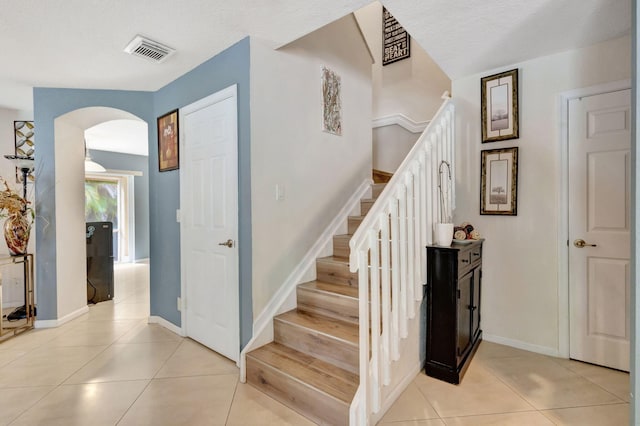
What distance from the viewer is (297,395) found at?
1851mm

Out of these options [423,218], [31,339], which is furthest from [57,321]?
[423,218]

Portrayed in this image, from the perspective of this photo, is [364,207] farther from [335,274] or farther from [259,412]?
[259,412]

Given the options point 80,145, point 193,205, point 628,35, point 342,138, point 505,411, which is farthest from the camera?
point 80,145

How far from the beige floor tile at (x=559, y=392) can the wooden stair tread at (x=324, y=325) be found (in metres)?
1.14

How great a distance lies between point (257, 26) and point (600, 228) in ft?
9.51

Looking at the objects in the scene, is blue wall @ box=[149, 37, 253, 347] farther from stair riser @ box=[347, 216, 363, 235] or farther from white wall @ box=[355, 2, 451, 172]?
white wall @ box=[355, 2, 451, 172]

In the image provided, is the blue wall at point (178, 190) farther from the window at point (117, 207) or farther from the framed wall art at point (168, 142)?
the window at point (117, 207)

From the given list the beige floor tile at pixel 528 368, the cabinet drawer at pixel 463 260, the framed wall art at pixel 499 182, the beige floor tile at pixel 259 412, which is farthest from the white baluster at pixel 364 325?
the framed wall art at pixel 499 182

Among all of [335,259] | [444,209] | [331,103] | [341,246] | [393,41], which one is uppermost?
[393,41]

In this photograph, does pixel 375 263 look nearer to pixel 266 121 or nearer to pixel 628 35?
pixel 266 121

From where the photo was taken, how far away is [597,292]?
2.33m

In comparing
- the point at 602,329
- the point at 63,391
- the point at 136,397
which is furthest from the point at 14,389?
the point at 602,329

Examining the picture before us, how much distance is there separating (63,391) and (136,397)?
0.54 meters

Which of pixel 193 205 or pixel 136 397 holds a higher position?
pixel 193 205
